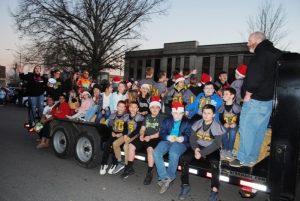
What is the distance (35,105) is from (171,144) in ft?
16.9

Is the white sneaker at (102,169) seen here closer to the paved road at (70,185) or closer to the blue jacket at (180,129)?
the paved road at (70,185)

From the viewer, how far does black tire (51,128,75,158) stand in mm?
6061

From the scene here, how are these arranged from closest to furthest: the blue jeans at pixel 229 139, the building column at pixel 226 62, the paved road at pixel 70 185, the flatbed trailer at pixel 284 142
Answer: the flatbed trailer at pixel 284 142 < the paved road at pixel 70 185 < the blue jeans at pixel 229 139 < the building column at pixel 226 62

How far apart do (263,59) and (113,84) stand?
496cm

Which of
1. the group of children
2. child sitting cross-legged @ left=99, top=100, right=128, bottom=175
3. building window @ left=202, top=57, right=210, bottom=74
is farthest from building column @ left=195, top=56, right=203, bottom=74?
child sitting cross-legged @ left=99, top=100, right=128, bottom=175

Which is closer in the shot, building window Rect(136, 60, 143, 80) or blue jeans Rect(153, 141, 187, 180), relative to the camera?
blue jeans Rect(153, 141, 187, 180)

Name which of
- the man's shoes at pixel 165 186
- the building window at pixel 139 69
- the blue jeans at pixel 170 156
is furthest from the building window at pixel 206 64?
the man's shoes at pixel 165 186

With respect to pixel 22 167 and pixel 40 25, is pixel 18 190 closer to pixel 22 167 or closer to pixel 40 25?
pixel 22 167

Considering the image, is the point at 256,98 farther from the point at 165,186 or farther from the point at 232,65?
the point at 232,65

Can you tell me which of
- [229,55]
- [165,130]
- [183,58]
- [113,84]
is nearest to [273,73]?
[165,130]

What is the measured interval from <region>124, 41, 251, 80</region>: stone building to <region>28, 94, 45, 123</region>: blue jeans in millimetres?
21286

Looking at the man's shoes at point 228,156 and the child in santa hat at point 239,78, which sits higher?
the child in santa hat at point 239,78

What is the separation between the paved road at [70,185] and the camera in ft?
13.8

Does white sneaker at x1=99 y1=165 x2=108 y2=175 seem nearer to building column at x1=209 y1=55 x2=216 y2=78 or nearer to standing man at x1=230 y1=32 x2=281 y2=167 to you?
standing man at x1=230 y1=32 x2=281 y2=167
